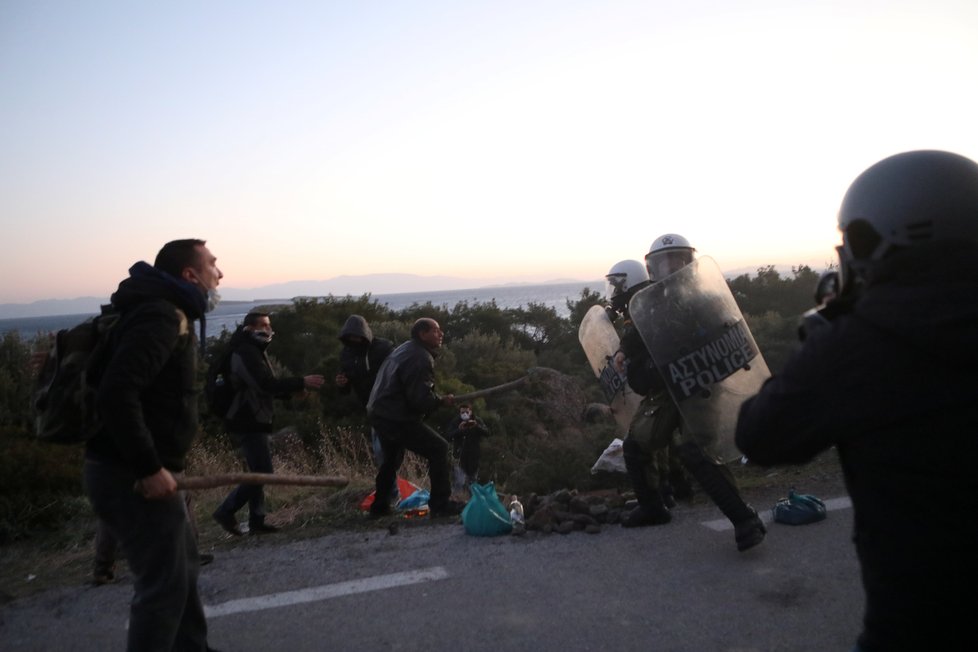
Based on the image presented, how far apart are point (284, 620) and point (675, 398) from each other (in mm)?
2837

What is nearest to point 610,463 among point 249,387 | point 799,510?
point 799,510

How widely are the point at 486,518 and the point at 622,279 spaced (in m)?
2.40

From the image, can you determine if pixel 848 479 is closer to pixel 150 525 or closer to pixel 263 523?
pixel 150 525

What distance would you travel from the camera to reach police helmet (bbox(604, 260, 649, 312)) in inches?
265

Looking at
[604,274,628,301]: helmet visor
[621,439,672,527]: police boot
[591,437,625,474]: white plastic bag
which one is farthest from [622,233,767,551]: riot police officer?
[591,437,625,474]: white plastic bag

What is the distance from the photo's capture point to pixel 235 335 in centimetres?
654

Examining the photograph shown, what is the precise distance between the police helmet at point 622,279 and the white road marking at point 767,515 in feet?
6.16

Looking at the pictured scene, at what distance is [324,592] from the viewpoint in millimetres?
4840

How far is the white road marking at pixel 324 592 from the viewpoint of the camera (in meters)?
4.65

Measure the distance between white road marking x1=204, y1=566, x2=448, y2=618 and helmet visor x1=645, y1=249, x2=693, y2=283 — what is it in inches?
106

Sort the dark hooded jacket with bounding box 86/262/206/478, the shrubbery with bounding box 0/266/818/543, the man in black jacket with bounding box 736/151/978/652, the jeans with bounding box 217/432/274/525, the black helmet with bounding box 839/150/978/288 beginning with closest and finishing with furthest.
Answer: the man in black jacket with bounding box 736/151/978/652
the black helmet with bounding box 839/150/978/288
the dark hooded jacket with bounding box 86/262/206/478
the jeans with bounding box 217/432/274/525
the shrubbery with bounding box 0/266/818/543

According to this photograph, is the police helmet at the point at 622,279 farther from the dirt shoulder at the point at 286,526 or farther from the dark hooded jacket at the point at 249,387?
the dark hooded jacket at the point at 249,387

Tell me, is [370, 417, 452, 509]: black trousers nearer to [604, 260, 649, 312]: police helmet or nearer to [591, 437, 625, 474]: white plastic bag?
[591, 437, 625, 474]: white plastic bag

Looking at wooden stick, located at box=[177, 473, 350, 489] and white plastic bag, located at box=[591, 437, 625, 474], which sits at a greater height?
wooden stick, located at box=[177, 473, 350, 489]
